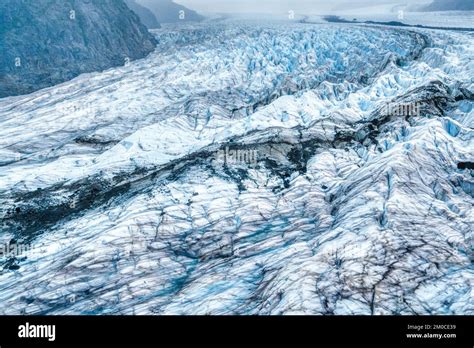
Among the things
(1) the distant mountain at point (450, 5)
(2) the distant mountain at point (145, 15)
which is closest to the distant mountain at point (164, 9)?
(2) the distant mountain at point (145, 15)

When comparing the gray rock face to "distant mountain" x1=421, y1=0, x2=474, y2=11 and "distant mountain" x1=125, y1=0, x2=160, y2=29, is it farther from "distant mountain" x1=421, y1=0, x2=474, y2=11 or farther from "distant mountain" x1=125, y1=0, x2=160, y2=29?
"distant mountain" x1=421, y1=0, x2=474, y2=11

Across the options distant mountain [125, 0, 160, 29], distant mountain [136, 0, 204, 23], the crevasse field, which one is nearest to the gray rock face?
the crevasse field

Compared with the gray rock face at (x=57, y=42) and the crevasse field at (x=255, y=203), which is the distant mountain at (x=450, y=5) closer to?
the crevasse field at (x=255, y=203)

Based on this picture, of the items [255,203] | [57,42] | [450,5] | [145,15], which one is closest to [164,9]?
[145,15]

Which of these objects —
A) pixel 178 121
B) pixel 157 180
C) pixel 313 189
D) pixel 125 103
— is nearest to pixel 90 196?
pixel 157 180

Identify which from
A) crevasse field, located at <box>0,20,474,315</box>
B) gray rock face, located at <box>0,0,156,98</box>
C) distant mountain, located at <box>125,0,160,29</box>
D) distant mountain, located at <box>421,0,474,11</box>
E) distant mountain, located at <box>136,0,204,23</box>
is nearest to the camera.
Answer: crevasse field, located at <box>0,20,474,315</box>

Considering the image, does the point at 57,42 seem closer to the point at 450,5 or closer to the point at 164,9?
the point at 164,9
